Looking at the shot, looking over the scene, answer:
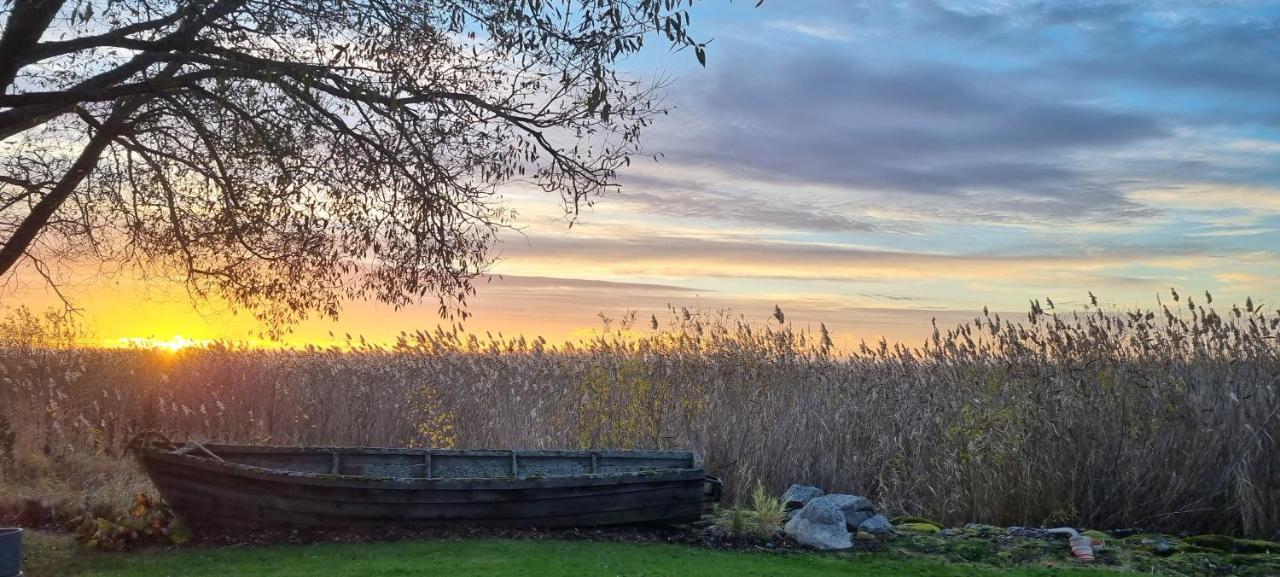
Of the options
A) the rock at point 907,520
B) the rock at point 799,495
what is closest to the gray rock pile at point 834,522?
the rock at point 799,495

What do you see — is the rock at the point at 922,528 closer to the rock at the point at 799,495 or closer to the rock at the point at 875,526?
the rock at the point at 875,526

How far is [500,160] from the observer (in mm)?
10164

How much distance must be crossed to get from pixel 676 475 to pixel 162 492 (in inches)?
181

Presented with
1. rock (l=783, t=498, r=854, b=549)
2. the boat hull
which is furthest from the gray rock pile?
the boat hull

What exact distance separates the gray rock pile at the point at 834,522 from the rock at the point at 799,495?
28cm

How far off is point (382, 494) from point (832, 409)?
535cm

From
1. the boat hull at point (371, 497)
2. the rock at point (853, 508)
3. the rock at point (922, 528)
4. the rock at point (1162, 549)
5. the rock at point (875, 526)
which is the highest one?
the boat hull at point (371, 497)

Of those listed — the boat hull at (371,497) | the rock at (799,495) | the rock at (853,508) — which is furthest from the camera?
the rock at (799,495)

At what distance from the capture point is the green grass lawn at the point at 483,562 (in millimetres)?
7266

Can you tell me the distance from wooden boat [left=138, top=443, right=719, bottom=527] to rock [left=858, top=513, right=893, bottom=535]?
4.96 feet

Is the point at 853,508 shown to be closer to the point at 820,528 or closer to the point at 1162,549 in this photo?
the point at 820,528

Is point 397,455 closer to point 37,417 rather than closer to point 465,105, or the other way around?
point 465,105

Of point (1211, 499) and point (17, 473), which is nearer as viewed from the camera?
point (1211, 499)

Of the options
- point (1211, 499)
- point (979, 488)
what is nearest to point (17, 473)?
point (979, 488)
